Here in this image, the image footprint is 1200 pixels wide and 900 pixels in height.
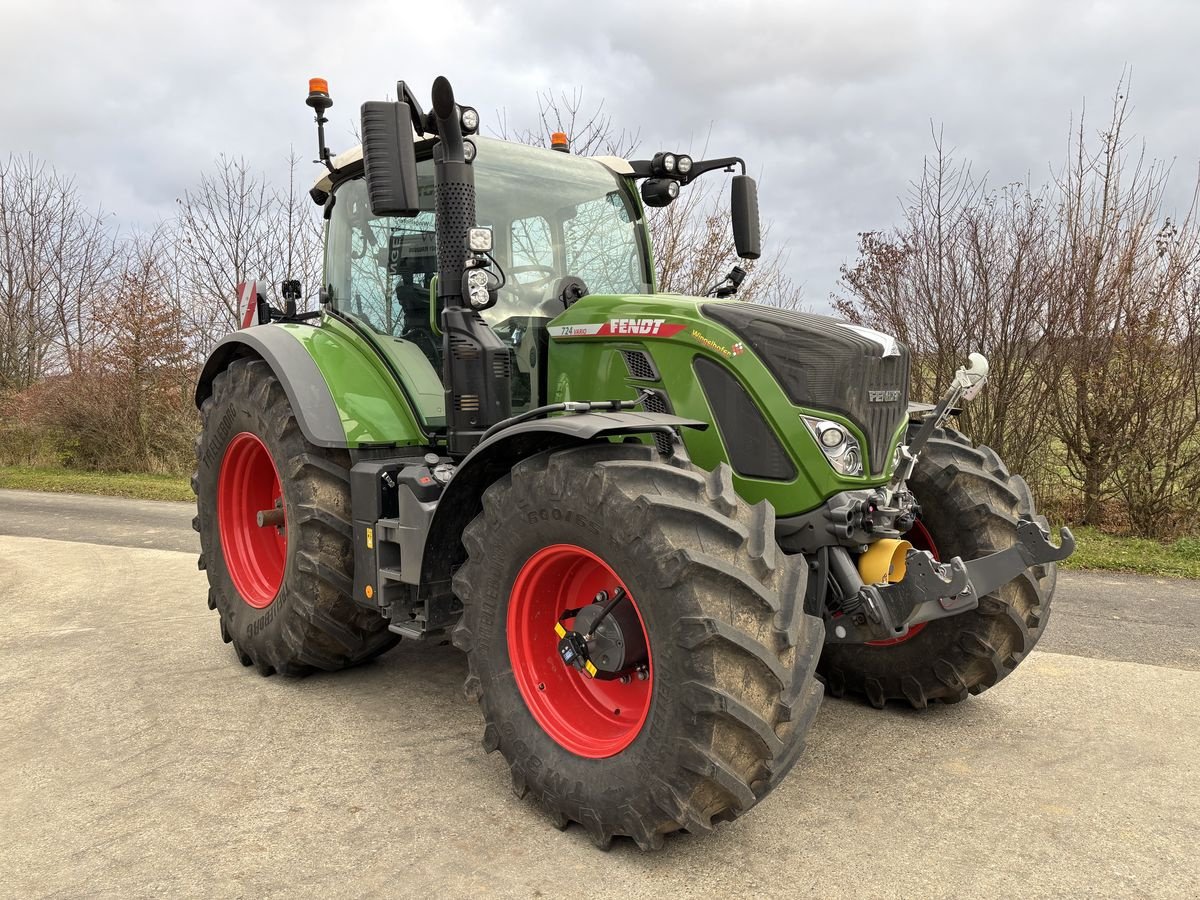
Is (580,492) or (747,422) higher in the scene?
(747,422)

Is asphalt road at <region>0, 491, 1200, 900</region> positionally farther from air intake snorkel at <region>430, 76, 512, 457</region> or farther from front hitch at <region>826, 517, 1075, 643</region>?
air intake snorkel at <region>430, 76, 512, 457</region>

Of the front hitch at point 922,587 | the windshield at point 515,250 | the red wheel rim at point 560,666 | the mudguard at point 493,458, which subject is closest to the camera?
the mudguard at point 493,458

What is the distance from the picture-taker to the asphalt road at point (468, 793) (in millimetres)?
2617

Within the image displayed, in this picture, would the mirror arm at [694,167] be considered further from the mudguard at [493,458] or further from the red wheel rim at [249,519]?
the red wheel rim at [249,519]

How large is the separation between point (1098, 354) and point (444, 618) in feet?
25.3

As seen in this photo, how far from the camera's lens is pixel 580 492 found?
112 inches

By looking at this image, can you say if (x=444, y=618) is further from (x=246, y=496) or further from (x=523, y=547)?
(x=246, y=496)

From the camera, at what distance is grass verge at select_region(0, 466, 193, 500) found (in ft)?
41.1

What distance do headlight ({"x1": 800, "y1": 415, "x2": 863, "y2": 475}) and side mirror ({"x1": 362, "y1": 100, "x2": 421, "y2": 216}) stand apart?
64.7 inches

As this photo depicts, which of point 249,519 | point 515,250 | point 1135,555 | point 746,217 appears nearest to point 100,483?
point 249,519

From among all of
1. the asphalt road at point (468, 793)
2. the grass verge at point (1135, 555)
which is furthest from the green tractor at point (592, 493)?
the grass verge at point (1135, 555)

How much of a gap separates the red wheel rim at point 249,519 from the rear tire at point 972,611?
123 inches

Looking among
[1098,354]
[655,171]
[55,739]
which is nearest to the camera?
[55,739]

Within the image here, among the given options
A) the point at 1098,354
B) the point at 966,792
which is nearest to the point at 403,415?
the point at 966,792
